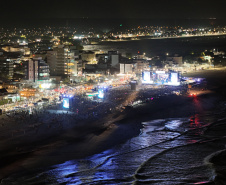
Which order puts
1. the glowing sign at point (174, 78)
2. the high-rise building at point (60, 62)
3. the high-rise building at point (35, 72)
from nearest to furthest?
1. the high-rise building at point (35, 72)
2. the glowing sign at point (174, 78)
3. the high-rise building at point (60, 62)

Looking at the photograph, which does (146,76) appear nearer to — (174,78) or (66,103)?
(174,78)

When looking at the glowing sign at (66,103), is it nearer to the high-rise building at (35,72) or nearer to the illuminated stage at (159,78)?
the high-rise building at (35,72)

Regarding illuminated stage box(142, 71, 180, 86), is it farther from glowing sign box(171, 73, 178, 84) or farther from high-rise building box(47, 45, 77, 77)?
high-rise building box(47, 45, 77, 77)

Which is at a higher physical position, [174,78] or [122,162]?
[174,78]

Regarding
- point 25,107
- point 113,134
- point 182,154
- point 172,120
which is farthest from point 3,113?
point 182,154

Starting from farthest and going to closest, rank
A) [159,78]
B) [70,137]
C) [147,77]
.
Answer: [159,78], [147,77], [70,137]

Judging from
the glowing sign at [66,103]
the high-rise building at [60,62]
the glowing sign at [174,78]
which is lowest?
the glowing sign at [66,103]

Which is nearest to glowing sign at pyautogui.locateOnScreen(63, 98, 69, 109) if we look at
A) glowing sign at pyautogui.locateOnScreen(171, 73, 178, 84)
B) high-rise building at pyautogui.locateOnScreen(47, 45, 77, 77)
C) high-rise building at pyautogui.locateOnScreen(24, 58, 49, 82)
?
high-rise building at pyautogui.locateOnScreen(24, 58, 49, 82)

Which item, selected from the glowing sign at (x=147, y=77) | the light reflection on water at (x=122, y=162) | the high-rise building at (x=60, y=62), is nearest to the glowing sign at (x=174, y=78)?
the glowing sign at (x=147, y=77)

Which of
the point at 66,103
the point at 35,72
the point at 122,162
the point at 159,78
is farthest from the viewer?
the point at 159,78

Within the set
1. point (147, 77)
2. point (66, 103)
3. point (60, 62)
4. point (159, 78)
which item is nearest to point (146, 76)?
point (147, 77)
